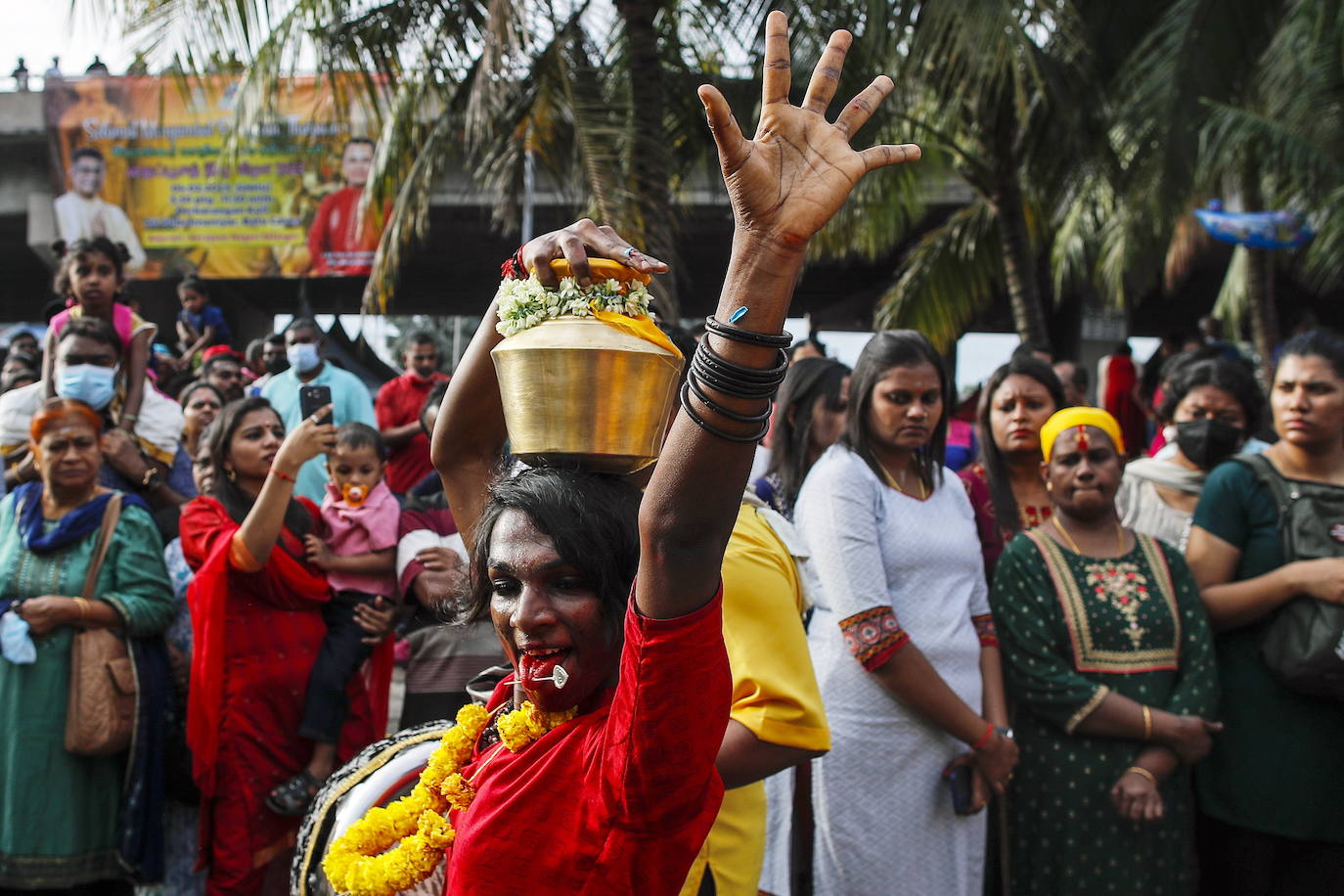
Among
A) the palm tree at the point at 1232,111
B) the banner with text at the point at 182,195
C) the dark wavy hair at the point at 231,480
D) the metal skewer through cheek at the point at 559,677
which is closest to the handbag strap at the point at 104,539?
the dark wavy hair at the point at 231,480

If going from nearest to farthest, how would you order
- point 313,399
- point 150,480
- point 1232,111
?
point 313,399 < point 150,480 < point 1232,111

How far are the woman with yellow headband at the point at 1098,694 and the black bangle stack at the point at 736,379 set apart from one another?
247 centimetres

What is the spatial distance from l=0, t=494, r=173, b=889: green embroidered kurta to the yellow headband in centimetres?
318

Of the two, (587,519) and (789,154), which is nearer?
(789,154)

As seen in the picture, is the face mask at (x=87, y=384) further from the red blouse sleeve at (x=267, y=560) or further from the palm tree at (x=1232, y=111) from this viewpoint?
the palm tree at (x=1232, y=111)

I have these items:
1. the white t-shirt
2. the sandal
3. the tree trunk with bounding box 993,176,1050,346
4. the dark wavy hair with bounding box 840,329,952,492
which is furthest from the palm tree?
the white t-shirt

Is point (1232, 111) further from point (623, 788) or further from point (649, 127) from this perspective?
point (623, 788)

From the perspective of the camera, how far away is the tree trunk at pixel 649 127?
6887mm

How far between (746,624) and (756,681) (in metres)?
0.11

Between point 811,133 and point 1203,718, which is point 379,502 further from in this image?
point 811,133

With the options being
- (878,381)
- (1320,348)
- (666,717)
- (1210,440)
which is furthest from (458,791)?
(1210,440)

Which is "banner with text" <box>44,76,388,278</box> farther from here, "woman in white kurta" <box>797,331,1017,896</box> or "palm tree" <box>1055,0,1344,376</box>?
"woman in white kurta" <box>797,331,1017,896</box>

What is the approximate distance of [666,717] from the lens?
1.44 metres

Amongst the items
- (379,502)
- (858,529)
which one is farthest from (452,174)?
(858,529)
